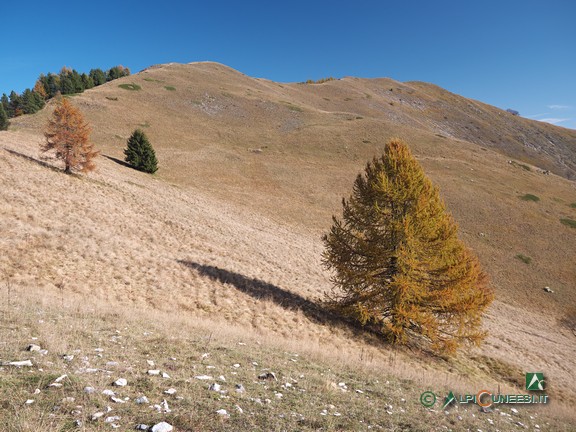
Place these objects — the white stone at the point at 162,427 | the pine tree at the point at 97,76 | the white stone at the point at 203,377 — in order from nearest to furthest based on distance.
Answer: the white stone at the point at 162,427
the white stone at the point at 203,377
the pine tree at the point at 97,76

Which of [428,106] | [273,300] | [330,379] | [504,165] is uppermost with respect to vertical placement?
[428,106]

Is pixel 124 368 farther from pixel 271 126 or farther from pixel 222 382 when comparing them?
pixel 271 126

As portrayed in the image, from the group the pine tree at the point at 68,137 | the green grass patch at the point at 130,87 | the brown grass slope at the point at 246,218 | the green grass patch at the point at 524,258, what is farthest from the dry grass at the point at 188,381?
the green grass patch at the point at 130,87

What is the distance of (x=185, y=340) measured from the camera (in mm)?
8891

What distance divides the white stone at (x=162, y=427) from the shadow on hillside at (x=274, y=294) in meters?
12.5

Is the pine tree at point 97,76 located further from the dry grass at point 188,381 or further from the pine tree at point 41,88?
the dry grass at point 188,381

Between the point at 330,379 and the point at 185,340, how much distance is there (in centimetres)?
410

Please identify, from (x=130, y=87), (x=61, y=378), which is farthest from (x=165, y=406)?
(x=130, y=87)

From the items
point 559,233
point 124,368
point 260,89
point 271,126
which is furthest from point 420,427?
point 260,89

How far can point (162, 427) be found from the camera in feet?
14.5

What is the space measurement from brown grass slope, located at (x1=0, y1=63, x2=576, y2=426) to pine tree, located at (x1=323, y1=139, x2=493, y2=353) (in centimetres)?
198

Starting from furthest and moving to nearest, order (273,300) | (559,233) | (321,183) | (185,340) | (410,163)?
(321,183) < (559,233) < (273,300) < (410,163) < (185,340)

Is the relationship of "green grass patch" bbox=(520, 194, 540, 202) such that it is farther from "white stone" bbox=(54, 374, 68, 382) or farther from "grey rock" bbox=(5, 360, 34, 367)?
"grey rock" bbox=(5, 360, 34, 367)

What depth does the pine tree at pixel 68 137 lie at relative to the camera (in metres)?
27.2
